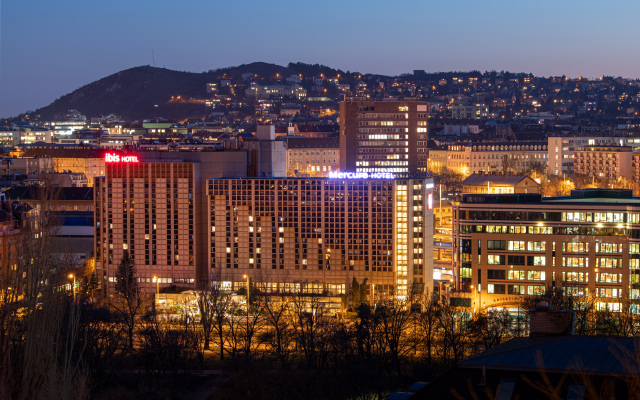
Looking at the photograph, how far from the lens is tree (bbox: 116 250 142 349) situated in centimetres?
6309

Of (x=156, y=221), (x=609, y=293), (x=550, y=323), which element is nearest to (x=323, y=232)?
(x=156, y=221)

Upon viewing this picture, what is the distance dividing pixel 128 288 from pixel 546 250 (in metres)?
25.7

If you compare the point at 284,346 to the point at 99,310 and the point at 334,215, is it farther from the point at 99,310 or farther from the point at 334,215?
the point at 334,215

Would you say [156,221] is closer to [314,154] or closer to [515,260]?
[515,260]

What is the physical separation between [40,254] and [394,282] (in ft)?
168

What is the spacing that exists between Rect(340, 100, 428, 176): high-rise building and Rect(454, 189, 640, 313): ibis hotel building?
7428cm

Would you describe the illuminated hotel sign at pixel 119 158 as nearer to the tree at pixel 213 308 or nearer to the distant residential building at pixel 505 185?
the tree at pixel 213 308

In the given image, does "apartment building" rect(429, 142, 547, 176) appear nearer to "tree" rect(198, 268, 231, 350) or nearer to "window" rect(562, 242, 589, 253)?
"window" rect(562, 242, 589, 253)

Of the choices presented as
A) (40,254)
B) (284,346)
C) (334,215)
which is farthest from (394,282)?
(40,254)

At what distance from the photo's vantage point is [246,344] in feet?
182

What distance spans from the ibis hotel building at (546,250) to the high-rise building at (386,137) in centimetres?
7428

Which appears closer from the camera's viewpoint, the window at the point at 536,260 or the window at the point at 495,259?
the window at the point at 536,260

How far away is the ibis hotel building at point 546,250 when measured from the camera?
6381 cm

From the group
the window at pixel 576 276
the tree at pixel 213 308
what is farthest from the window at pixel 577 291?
the tree at pixel 213 308
